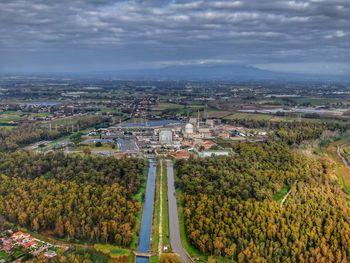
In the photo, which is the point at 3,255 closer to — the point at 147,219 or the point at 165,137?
the point at 147,219

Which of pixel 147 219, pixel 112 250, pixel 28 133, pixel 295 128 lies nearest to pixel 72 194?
pixel 147 219

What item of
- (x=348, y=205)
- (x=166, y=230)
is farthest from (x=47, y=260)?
(x=348, y=205)

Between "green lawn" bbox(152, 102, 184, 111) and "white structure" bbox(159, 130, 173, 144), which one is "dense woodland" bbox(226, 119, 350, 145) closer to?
"white structure" bbox(159, 130, 173, 144)

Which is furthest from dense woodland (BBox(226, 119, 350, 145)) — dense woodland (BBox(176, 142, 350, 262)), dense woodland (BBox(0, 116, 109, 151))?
dense woodland (BBox(0, 116, 109, 151))

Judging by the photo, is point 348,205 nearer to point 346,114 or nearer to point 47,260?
point 47,260

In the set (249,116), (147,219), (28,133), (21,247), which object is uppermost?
(249,116)

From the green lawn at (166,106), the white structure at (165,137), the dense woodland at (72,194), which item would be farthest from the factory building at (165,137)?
the green lawn at (166,106)
